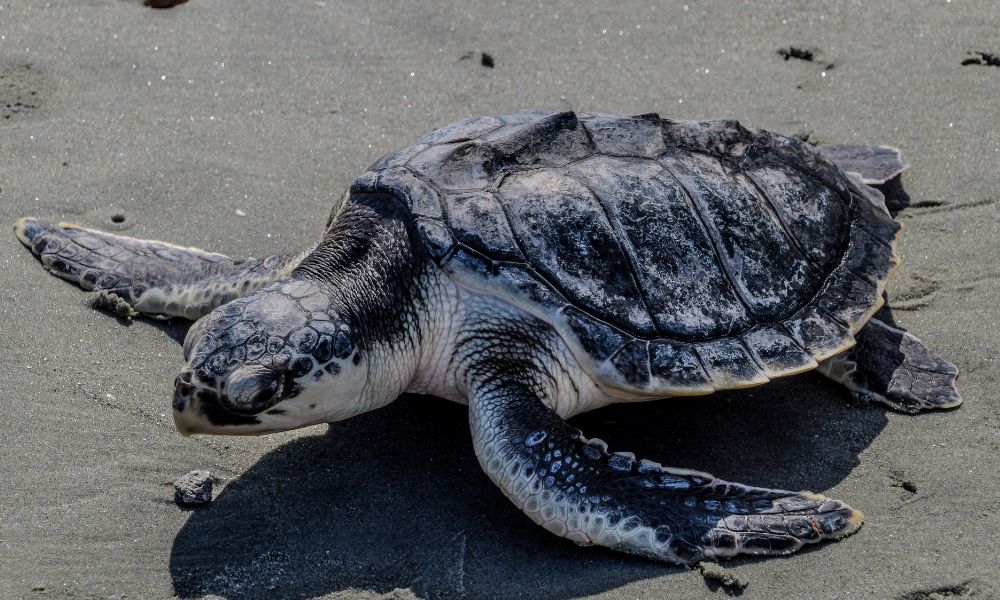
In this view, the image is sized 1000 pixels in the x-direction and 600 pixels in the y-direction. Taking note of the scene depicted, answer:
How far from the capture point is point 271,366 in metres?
2.56

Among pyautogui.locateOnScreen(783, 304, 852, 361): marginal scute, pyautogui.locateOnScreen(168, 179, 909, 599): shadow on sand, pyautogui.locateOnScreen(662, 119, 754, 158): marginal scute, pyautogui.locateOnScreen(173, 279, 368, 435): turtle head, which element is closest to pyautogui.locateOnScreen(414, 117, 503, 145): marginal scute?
pyautogui.locateOnScreen(662, 119, 754, 158): marginal scute

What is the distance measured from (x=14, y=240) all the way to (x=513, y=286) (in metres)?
1.92

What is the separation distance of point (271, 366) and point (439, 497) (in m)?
0.63

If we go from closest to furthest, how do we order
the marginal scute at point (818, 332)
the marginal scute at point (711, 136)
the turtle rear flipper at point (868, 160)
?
1. the marginal scute at point (818, 332)
2. the marginal scute at point (711, 136)
3. the turtle rear flipper at point (868, 160)

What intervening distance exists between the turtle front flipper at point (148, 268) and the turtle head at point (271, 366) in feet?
1.89

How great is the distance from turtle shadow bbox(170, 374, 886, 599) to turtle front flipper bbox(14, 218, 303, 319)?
64 cm

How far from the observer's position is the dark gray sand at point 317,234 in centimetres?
256

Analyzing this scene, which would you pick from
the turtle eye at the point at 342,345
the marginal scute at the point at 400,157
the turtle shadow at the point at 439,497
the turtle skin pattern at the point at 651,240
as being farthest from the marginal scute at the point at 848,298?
the turtle eye at the point at 342,345

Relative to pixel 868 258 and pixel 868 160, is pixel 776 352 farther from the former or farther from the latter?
pixel 868 160

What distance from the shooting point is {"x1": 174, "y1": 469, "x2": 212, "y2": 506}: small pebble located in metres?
2.69

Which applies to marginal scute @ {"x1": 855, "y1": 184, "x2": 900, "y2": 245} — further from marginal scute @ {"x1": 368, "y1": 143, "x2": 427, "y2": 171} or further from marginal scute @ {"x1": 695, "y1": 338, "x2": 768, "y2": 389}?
marginal scute @ {"x1": 368, "y1": 143, "x2": 427, "y2": 171}

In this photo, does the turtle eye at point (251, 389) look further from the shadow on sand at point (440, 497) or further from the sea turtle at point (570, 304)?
the shadow on sand at point (440, 497)

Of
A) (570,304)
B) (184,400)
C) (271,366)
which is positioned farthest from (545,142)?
(184,400)

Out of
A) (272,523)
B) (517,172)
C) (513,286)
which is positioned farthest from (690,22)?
(272,523)
